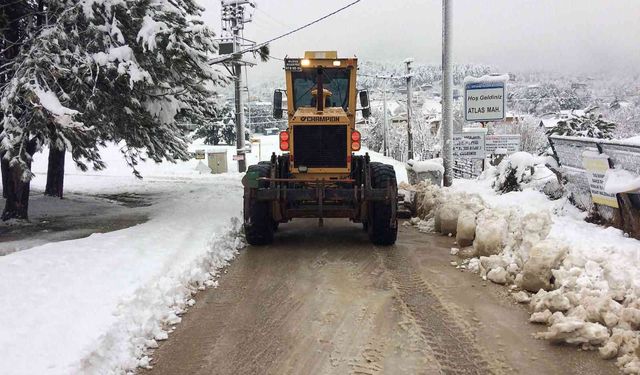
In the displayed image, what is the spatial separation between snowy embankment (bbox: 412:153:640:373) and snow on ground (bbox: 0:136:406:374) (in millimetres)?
3480

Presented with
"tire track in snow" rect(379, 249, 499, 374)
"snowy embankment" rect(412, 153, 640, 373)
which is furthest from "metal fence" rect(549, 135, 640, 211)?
"tire track in snow" rect(379, 249, 499, 374)

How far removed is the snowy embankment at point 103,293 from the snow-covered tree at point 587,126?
831 centimetres

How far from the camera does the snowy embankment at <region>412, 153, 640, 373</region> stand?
452 cm

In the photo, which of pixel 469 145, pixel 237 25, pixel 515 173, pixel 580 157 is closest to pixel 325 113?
pixel 580 157

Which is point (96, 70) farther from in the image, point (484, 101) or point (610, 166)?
point (484, 101)

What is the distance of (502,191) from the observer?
1112 centimetres

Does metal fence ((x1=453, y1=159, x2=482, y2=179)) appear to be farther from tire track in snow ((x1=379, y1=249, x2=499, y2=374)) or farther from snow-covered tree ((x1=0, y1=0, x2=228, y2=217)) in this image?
tire track in snow ((x1=379, y1=249, x2=499, y2=374))

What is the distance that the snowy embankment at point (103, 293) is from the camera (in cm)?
405

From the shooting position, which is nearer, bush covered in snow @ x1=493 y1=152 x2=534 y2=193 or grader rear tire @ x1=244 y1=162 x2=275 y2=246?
grader rear tire @ x1=244 y1=162 x2=275 y2=246

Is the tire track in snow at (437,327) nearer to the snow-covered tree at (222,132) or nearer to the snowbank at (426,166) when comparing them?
the snowbank at (426,166)

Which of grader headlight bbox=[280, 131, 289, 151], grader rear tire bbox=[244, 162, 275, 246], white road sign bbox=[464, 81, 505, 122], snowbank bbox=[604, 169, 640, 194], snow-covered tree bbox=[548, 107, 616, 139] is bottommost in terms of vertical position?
grader rear tire bbox=[244, 162, 275, 246]

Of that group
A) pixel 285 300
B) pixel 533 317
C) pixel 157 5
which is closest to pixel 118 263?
pixel 285 300

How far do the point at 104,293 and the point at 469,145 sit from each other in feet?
35.2

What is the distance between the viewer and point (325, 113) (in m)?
8.92
